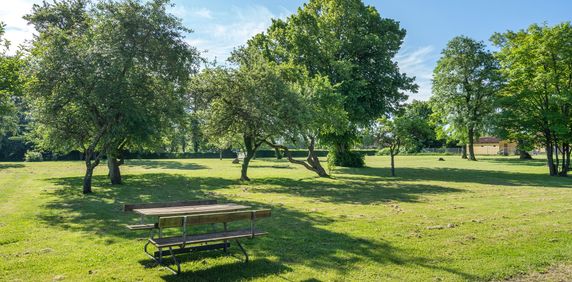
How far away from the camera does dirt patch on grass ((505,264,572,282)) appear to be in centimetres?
636

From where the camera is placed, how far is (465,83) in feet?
169

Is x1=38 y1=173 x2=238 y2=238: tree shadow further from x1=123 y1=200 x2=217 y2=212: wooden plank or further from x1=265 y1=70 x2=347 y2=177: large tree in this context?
x1=265 y1=70 x2=347 y2=177: large tree

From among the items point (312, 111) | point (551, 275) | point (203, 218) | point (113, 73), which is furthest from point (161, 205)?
point (312, 111)

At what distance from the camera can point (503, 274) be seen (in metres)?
6.58

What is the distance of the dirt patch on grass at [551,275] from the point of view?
6359mm

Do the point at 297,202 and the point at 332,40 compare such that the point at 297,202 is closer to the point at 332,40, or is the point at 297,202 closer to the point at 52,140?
the point at 52,140

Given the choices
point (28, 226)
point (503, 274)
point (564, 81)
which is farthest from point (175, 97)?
point (564, 81)

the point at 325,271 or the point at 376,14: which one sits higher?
the point at 376,14

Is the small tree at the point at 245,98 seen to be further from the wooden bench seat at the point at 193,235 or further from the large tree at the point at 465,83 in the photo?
the large tree at the point at 465,83

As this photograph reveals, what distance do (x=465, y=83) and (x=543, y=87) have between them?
885 inches

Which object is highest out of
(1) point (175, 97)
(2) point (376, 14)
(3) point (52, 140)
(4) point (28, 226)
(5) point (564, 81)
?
(2) point (376, 14)

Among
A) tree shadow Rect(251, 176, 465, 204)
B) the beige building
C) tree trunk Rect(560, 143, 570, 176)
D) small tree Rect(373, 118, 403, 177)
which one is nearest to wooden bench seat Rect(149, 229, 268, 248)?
tree shadow Rect(251, 176, 465, 204)

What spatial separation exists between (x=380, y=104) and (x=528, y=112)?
11.6 m

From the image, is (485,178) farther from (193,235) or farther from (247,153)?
(193,235)
